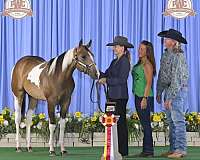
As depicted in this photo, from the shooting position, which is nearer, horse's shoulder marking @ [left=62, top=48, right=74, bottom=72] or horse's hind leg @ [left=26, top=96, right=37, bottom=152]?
horse's shoulder marking @ [left=62, top=48, right=74, bottom=72]

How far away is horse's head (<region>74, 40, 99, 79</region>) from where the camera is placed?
240 inches

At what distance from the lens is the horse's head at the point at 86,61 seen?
6.09m

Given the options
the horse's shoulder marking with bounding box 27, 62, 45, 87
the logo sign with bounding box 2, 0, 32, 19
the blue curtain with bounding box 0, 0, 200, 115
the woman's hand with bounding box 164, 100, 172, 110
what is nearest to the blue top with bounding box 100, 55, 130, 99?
the woman's hand with bounding box 164, 100, 172, 110

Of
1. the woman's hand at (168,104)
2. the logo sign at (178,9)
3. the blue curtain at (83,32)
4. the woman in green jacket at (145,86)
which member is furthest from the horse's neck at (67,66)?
the logo sign at (178,9)

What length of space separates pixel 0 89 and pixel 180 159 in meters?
3.31

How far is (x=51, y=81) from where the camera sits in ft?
21.1

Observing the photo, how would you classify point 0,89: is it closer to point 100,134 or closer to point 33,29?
point 33,29

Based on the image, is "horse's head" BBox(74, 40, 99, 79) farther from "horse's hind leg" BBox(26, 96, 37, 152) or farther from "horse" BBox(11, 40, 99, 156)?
"horse's hind leg" BBox(26, 96, 37, 152)

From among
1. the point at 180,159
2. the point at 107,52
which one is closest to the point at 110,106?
the point at 180,159

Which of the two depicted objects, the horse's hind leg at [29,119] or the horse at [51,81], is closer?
the horse at [51,81]

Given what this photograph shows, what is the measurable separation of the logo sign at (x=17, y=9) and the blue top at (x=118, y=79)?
8.60 feet

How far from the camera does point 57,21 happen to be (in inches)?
324

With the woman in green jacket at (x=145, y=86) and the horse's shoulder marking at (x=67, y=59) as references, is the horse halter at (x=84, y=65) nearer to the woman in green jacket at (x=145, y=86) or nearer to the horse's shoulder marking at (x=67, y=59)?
the horse's shoulder marking at (x=67, y=59)

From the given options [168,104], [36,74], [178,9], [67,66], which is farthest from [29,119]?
[178,9]
